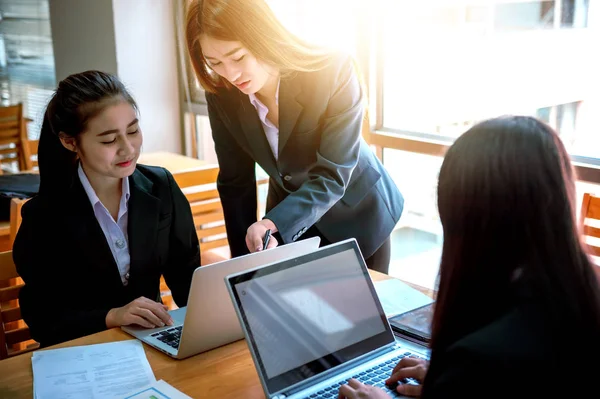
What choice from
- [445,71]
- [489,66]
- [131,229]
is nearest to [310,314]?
[131,229]

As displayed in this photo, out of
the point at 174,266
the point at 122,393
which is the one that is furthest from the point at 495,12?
the point at 122,393

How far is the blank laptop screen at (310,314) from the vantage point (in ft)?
3.78

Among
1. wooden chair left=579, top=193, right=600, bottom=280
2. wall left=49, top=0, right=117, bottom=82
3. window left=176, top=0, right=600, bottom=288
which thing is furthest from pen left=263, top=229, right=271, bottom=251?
wall left=49, top=0, right=117, bottom=82

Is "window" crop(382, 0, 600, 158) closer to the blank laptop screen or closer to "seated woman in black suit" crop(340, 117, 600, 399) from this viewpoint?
the blank laptop screen

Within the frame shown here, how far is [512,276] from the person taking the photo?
2.81ft

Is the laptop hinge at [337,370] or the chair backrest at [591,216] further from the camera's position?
the chair backrest at [591,216]

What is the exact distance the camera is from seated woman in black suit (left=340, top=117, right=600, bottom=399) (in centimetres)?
79

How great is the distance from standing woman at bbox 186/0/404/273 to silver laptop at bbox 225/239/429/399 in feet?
0.93

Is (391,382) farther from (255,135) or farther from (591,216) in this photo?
(591,216)

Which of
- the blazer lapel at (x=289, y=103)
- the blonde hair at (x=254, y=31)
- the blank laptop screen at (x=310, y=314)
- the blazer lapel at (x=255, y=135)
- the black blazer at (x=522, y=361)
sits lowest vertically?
the blank laptop screen at (x=310, y=314)

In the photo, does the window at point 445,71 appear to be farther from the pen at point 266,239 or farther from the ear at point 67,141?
the ear at point 67,141

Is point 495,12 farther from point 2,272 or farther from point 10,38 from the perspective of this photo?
point 10,38

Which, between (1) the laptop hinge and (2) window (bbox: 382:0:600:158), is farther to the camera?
(2) window (bbox: 382:0:600:158)

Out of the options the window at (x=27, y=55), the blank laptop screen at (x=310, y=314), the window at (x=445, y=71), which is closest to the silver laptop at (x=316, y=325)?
the blank laptop screen at (x=310, y=314)
